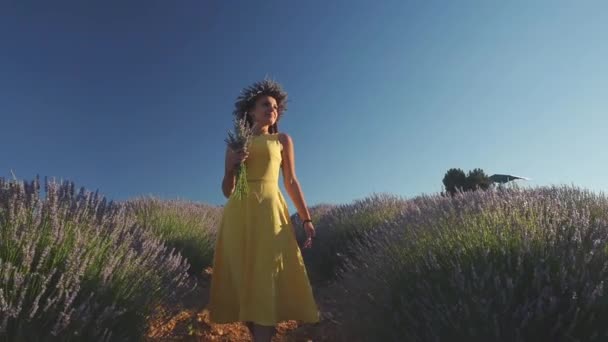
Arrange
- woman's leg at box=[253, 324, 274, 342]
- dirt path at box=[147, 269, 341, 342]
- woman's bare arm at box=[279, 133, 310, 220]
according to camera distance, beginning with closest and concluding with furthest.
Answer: woman's leg at box=[253, 324, 274, 342]
woman's bare arm at box=[279, 133, 310, 220]
dirt path at box=[147, 269, 341, 342]

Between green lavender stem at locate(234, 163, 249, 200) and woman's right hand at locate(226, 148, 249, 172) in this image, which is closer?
woman's right hand at locate(226, 148, 249, 172)

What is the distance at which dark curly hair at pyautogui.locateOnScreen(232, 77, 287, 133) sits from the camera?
3.53 metres

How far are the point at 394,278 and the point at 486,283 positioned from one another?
0.75 m

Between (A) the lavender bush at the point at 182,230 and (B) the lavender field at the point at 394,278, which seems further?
(A) the lavender bush at the point at 182,230

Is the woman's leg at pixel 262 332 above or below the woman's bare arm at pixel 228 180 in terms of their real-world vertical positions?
below

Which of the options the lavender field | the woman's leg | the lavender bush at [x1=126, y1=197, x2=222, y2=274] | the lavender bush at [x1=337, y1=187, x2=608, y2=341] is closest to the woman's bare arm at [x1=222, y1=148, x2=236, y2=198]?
the lavender field

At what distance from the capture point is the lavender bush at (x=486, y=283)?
2.21m

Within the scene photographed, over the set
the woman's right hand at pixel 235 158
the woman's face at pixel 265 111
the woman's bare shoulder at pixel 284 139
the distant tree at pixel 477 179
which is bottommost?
the woman's right hand at pixel 235 158

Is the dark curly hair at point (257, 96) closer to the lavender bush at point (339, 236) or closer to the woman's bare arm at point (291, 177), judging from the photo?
the woman's bare arm at point (291, 177)

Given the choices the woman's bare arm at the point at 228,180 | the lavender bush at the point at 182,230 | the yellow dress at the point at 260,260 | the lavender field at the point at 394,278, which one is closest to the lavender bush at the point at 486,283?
the lavender field at the point at 394,278

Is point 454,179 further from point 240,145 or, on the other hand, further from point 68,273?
point 68,273

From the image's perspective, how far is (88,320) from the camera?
85.4 inches

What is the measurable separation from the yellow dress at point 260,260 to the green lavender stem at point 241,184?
43 mm

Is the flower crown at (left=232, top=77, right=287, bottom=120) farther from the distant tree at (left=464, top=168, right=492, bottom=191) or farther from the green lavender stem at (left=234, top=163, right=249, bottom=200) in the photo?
the distant tree at (left=464, top=168, right=492, bottom=191)
